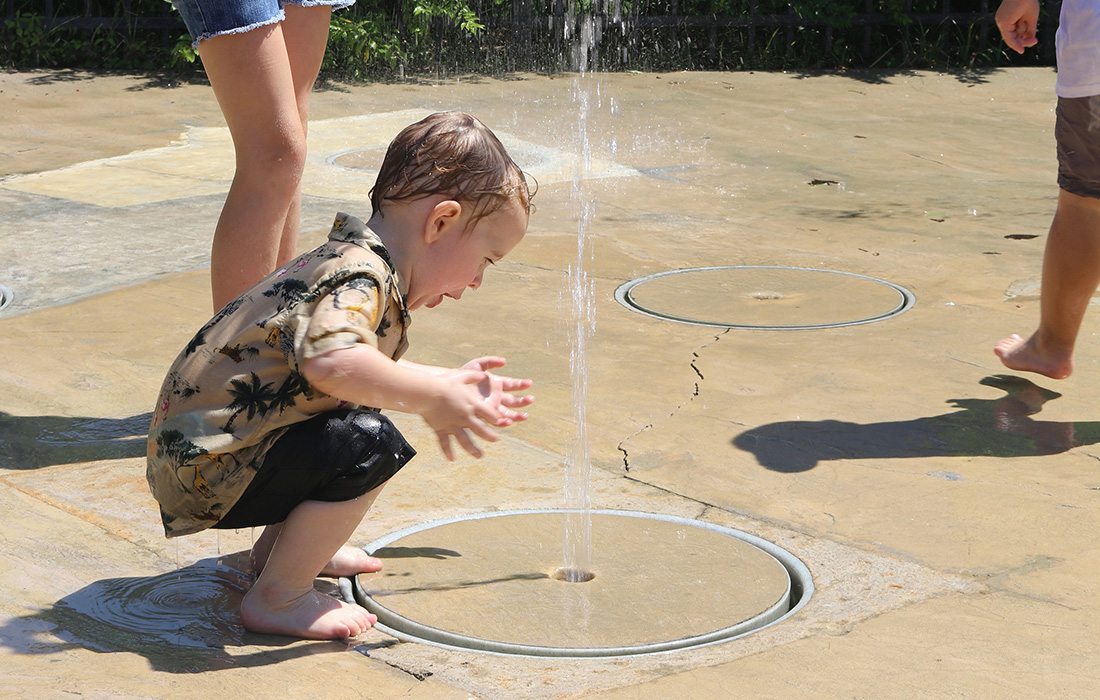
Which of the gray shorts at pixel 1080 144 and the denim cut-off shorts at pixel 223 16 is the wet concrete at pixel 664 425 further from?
the denim cut-off shorts at pixel 223 16

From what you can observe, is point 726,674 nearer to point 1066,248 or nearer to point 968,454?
point 968,454

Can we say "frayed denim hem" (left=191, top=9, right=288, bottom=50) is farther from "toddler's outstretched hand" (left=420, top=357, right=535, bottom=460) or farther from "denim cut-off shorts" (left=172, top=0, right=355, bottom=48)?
"toddler's outstretched hand" (left=420, top=357, right=535, bottom=460)

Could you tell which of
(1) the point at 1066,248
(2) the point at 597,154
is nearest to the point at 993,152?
(2) the point at 597,154

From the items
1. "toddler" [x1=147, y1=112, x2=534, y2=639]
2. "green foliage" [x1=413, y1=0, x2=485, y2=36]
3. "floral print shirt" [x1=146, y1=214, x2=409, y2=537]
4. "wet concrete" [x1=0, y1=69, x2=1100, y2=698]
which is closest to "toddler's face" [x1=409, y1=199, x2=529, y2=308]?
"toddler" [x1=147, y1=112, x2=534, y2=639]

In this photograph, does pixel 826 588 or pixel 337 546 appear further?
pixel 826 588

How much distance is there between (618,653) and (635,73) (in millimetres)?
7979

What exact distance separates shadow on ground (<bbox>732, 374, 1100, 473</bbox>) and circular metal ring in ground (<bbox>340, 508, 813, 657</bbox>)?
1.76 ft

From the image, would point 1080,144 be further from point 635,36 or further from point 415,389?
point 635,36

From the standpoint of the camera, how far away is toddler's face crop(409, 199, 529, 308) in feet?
7.93

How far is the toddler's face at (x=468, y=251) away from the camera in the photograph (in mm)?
2416

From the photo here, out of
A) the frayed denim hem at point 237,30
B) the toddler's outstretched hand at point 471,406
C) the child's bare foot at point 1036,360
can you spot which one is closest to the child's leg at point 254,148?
the frayed denim hem at point 237,30

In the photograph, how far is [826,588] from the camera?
2.58 m

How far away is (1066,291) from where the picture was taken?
3.71m

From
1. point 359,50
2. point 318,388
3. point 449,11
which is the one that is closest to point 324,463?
point 318,388
